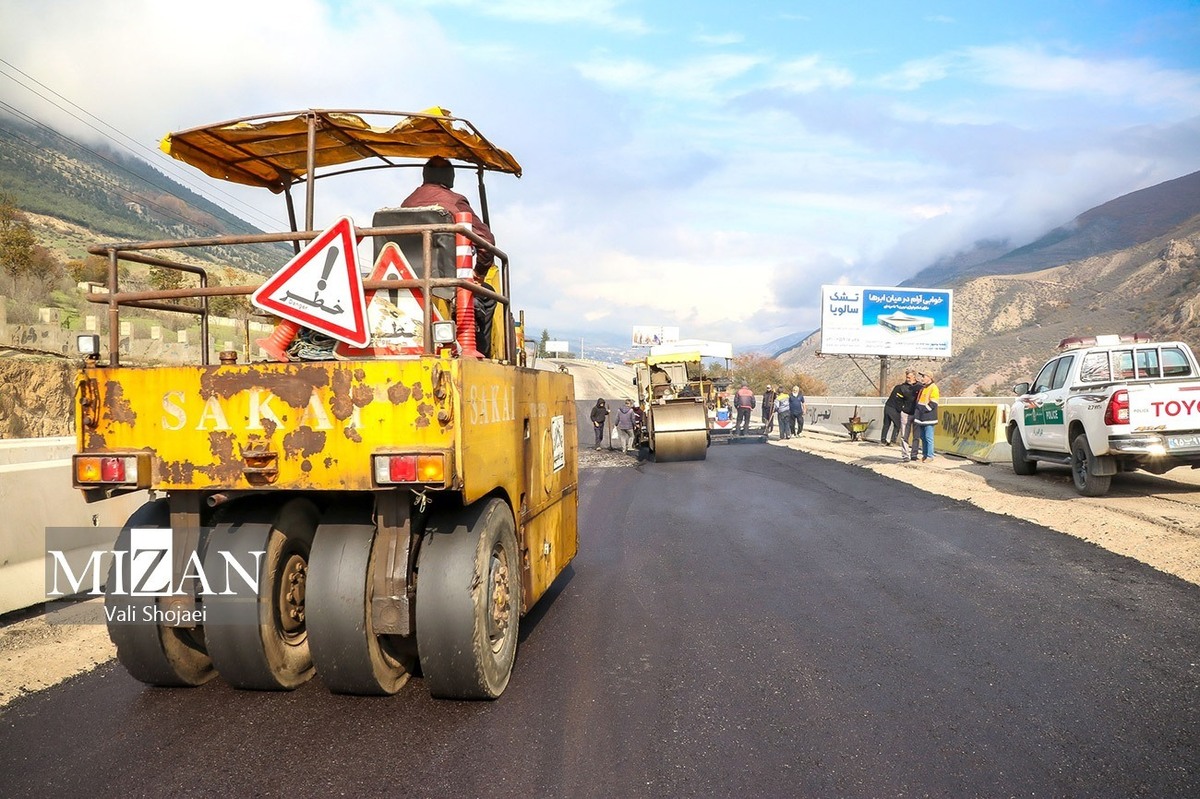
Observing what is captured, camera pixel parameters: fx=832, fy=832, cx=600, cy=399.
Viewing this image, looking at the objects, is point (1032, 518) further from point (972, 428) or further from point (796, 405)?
point (796, 405)

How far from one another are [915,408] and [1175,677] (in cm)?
1321

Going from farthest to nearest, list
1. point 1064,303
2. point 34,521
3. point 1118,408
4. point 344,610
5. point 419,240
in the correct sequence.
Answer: point 1064,303
point 1118,408
point 34,521
point 419,240
point 344,610

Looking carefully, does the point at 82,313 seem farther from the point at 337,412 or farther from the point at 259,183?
the point at 337,412

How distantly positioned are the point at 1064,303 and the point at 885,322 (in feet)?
137

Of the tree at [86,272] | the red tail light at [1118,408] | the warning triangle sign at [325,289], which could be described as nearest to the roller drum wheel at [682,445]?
the red tail light at [1118,408]

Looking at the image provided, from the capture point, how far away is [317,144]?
574 cm

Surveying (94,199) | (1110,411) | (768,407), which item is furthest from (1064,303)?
(94,199)

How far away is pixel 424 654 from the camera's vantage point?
4.06m

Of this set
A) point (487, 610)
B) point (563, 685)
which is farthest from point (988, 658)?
point (487, 610)

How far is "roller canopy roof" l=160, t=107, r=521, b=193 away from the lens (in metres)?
5.06

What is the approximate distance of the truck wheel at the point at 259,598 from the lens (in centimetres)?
413

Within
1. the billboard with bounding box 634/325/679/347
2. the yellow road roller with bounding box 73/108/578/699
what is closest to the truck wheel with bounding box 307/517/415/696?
the yellow road roller with bounding box 73/108/578/699

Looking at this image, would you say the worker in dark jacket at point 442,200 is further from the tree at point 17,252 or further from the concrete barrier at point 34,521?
the tree at point 17,252

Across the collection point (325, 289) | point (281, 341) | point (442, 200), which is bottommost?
point (281, 341)
